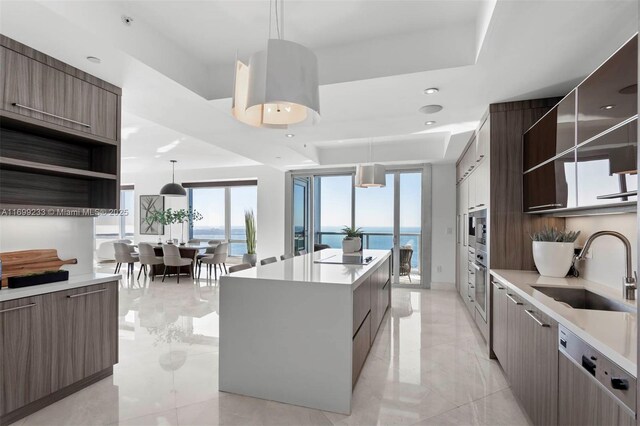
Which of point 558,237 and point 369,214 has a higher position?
point 369,214

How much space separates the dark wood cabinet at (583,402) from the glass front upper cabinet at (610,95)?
1.18 meters

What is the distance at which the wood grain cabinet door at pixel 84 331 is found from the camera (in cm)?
230

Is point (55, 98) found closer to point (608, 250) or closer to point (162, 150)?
point (608, 250)

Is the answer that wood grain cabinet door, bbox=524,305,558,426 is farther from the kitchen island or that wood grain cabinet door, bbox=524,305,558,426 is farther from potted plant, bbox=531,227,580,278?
the kitchen island

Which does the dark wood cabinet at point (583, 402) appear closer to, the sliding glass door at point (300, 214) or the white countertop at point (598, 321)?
the white countertop at point (598, 321)

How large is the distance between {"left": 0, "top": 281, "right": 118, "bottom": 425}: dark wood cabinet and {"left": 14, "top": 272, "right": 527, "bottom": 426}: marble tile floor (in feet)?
0.39

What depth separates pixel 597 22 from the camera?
6.14 feet

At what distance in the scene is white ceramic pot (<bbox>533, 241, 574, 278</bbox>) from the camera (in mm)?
2525

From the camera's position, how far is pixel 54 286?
229 centimetres

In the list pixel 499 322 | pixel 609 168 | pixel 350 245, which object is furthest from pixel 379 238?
pixel 609 168

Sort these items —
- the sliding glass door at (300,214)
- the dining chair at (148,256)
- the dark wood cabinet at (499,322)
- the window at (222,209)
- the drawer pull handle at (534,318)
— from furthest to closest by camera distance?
the window at (222,209), the sliding glass door at (300,214), the dining chair at (148,256), the dark wood cabinet at (499,322), the drawer pull handle at (534,318)

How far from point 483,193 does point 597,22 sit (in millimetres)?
1888

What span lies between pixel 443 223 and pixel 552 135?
13.6 ft

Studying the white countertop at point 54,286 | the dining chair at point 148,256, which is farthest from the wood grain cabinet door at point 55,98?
the dining chair at point 148,256
